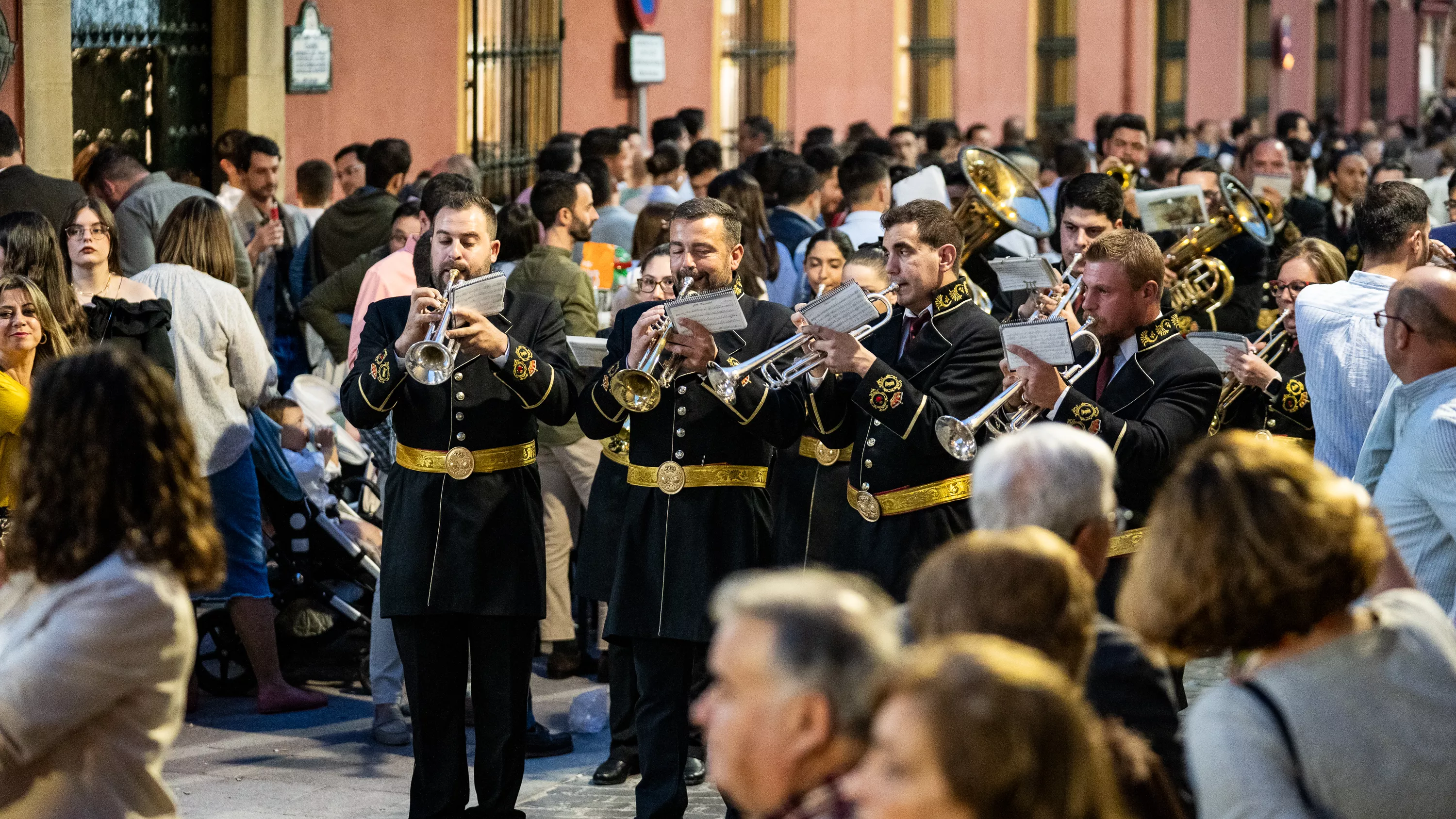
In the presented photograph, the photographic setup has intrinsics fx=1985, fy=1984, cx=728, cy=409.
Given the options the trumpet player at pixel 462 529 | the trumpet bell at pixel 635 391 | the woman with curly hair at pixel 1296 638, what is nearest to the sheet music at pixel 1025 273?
the trumpet bell at pixel 635 391

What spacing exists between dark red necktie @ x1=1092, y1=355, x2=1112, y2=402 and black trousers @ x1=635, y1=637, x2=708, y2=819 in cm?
139

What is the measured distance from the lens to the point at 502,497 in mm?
5781

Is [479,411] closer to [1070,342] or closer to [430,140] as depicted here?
[1070,342]

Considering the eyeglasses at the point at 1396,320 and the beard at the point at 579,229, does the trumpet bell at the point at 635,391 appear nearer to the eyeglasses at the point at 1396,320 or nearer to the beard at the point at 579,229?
the eyeglasses at the point at 1396,320

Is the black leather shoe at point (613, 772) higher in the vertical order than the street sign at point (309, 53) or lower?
lower

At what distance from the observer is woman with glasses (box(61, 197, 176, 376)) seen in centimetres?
670

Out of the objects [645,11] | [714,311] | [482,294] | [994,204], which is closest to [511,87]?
[645,11]

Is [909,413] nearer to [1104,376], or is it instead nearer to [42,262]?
[1104,376]

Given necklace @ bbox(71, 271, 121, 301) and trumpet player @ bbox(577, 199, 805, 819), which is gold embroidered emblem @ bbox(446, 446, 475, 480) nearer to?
trumpet player @ bbox(577, 199, 805, 819)

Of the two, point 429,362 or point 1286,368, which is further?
point 1286,368

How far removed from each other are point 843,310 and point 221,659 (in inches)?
129

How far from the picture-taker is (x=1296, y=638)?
9.53 ft

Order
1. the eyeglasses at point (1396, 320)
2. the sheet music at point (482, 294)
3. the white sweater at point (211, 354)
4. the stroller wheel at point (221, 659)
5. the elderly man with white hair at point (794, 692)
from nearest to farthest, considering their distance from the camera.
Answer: the elderly man with white hair at point (794, 692) → the eyeglasses at point (1396, 320) → the sheet music at point (482, 294) → the white sweater at point (211, 354) → the stroller wheel at point (221, 659)

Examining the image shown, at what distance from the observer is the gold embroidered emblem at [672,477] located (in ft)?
19.0
